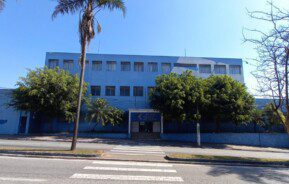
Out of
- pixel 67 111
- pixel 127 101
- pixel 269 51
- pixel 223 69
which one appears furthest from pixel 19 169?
pixel 223 69

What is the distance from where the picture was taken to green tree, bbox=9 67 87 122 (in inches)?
1092

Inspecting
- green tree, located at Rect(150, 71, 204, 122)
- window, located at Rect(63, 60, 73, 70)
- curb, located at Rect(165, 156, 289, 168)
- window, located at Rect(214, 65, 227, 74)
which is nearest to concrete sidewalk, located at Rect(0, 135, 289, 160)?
green tree, located at Rect(150, 71, 204, 122)

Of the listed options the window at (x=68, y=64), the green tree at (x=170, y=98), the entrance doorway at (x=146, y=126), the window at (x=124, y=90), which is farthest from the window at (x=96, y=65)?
the green tree at (x=170, y=98)

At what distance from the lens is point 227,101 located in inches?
1071

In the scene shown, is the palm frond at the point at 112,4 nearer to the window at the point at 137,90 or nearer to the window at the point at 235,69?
the window at the point at 137,90

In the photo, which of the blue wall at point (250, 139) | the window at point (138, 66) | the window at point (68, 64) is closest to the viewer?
the blue wall at point (250, 139)

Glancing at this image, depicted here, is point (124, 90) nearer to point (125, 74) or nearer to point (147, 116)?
point (125, 74)

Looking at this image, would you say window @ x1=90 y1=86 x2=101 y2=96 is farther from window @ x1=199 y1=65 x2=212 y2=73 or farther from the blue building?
window @ x1=199 y1=65 x2=212 y2=73

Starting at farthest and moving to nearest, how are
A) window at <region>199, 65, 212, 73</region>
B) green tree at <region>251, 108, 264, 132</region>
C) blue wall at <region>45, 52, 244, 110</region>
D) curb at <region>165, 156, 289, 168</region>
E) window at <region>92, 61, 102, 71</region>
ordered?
window at <region>199, 65, 212, 73</region> → window at <region>92, 61, 102, 71</region> → blue wall at <region>45, 52, 244, 110</region> → green tree at <region>251, 108, 264, 132</region> → curb at <region>165, 156, 289, 168</region>

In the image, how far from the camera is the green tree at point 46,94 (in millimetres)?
27742

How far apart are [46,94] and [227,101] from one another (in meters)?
21.9

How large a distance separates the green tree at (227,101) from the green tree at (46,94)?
57.4ft

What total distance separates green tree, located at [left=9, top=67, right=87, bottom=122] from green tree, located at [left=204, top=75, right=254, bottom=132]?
57.4 ft

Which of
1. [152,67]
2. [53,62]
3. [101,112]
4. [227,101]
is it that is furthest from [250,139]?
[53,62]
